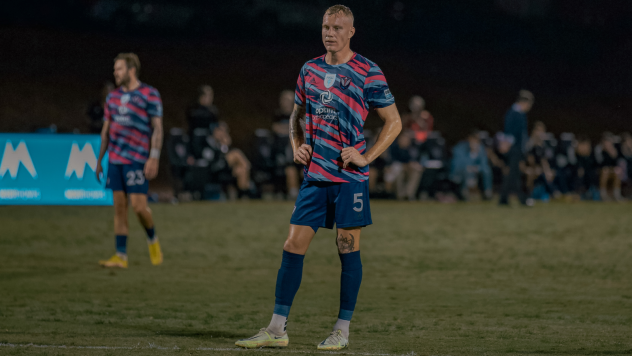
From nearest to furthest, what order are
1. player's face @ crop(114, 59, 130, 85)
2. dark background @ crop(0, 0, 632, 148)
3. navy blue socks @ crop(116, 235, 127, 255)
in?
player's face @ crop(114, 59, 130, 85) < navy blue socks @ crop(116, 235, 127, 255) < dark background @ crop(0, 0, 632, 148)

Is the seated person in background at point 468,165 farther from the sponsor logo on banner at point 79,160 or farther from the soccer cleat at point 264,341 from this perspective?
the soccer cleat at point 264,341

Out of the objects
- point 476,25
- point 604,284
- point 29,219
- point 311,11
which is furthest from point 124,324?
point 476,25

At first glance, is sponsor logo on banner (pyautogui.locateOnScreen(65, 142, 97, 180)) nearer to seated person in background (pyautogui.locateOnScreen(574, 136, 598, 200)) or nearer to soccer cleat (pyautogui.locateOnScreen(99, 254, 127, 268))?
soccer cleat (pyautogui.locateOnScreen(99, 254, 127, 268))

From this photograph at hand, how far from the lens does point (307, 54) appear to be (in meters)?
32.9

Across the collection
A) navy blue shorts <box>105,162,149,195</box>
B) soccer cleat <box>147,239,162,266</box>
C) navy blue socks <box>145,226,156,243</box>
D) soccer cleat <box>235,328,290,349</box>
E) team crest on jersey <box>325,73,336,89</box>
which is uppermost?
team crest on jersey <box>325,73,336,89</box>

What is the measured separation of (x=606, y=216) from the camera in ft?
53.6

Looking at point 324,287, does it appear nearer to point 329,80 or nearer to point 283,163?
point 329,80

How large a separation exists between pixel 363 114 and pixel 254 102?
25.6 metres

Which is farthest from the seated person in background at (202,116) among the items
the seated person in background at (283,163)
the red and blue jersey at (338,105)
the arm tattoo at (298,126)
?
the red and blue jersey at (338,105)

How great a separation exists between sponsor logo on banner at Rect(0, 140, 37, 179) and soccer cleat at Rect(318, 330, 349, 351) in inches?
445

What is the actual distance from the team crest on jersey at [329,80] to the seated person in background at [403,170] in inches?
525

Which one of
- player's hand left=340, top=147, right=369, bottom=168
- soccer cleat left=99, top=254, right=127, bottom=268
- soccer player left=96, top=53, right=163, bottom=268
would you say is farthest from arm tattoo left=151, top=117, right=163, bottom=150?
player's hand left=340, top=147, right=369, bottom=168

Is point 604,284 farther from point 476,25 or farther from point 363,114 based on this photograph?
point 476,25

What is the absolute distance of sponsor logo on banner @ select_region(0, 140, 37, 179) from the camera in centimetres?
1512
